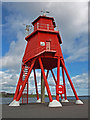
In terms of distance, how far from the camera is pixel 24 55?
109 feet

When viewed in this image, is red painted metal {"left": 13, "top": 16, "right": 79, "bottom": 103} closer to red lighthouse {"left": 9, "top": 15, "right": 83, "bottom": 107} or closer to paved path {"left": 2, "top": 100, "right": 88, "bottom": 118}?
red lighthouse {"left": 9, "top": 15, "right": 83, "bottom": 107}

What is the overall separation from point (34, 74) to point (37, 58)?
7881 millimetres

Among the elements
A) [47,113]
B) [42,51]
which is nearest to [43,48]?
[42,51]

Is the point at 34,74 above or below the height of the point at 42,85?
above

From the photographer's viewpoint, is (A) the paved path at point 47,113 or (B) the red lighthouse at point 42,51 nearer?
(A) the paved path at point 47,113

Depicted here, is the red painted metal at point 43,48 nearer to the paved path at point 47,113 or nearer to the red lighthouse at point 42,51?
the red lighthouse at point 42,51

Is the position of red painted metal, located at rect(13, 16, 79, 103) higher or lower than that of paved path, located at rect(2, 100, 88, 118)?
higher

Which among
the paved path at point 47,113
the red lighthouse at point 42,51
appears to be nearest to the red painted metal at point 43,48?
the red lighthouse at point 42,51

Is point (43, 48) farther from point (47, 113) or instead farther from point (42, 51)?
point (47, 113)

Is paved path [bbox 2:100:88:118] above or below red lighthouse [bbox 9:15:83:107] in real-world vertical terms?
below

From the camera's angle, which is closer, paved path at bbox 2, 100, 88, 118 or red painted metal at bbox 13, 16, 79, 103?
paved path at bbox 2, 100, 88, 118

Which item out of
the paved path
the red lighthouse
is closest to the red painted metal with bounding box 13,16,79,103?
the red lighthouse

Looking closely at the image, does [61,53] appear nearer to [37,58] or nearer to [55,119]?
[37,58]

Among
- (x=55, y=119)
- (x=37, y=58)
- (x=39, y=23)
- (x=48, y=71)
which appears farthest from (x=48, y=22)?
(x=55, y=119)
